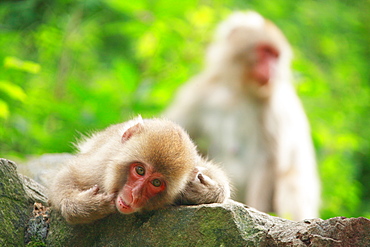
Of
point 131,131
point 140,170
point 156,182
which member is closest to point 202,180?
point 156,182

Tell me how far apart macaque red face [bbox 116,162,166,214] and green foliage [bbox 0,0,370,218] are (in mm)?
1517

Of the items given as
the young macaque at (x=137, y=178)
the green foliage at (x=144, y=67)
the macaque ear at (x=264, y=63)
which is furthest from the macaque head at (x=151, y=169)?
the macaque ear at (x=264, y=63)

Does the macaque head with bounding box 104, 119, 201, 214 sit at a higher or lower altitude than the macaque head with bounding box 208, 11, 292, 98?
lower

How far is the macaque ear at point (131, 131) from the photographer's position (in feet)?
12.4

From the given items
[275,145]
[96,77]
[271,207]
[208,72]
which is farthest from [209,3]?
[271,207]

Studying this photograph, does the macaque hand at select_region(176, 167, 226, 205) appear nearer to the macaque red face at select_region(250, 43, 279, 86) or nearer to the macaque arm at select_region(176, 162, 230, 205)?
the macaque arm at select_region(176, 162, 230, 205)

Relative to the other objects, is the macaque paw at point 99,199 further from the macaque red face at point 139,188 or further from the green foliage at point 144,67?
the green foliage at point 144,67

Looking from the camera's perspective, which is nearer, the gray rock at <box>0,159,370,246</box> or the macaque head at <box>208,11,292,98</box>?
the gray rock at <box>0,159,370,246</box>

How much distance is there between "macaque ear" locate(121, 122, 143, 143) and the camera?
377 cm

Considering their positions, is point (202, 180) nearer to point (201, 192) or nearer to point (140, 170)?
point (201, 192)

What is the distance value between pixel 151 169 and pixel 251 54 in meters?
5.12

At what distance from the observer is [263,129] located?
8.11 metres

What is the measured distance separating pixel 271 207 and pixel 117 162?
5.05m

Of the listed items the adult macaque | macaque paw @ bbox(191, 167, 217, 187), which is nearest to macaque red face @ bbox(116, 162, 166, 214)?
macaque paw @ bbox(191, 167, 217, 187)
